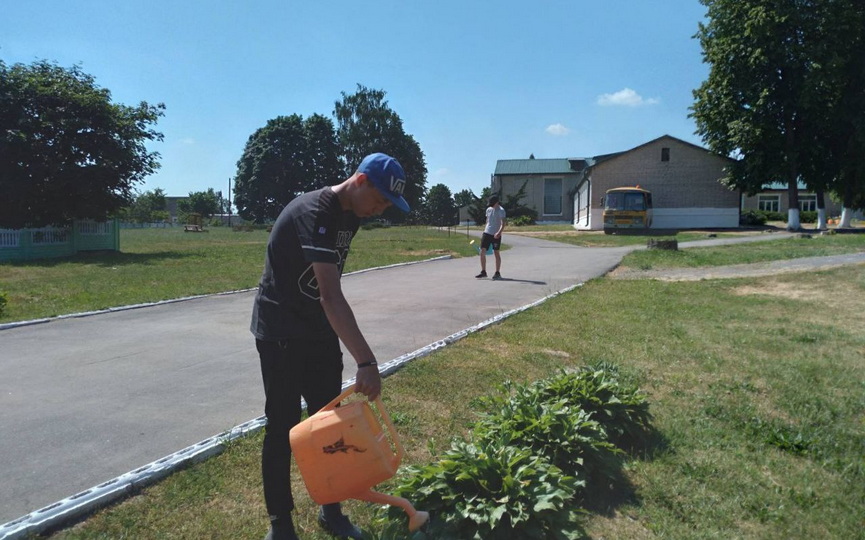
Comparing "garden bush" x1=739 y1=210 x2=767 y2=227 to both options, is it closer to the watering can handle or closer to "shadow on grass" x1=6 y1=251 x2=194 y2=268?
"shadow on grass" x1=6 y1=251 x2=194 y2=268

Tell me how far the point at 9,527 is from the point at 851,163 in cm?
4521

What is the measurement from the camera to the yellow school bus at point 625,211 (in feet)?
132

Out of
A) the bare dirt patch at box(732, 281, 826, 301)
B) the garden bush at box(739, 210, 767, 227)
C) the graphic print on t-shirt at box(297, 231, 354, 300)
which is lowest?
the bare dirt patch at box(732, 281, 826, 301)

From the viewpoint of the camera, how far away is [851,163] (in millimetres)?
38406

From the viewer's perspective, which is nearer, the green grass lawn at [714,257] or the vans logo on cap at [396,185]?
the vans logo on cap at [396,185]

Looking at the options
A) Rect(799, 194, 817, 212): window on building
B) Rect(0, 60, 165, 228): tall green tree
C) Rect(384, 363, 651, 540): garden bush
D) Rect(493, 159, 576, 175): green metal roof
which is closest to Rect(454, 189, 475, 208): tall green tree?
Rect(493, 159, 576, 175): green metal roof

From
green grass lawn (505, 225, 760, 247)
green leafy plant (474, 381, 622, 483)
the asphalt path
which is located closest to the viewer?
green leafy plant (474, 381, 622, 483)

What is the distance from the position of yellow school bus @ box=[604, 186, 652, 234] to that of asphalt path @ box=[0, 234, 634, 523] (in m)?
30.1

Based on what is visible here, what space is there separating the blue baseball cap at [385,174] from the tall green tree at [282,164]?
69068 mm

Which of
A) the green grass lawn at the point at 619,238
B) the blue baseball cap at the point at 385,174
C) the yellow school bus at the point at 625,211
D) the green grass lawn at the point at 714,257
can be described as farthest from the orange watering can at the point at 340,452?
the yellow school bus at the point at 625,211

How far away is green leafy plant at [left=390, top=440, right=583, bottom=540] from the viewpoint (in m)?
2.92

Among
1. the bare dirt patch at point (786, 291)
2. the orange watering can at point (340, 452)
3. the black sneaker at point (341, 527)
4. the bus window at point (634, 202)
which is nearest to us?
the orange watering can at point (340, 452)

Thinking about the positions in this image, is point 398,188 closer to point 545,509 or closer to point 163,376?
point 545,509

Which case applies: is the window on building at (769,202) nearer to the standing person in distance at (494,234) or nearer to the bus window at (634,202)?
the bus window at (634,202)
